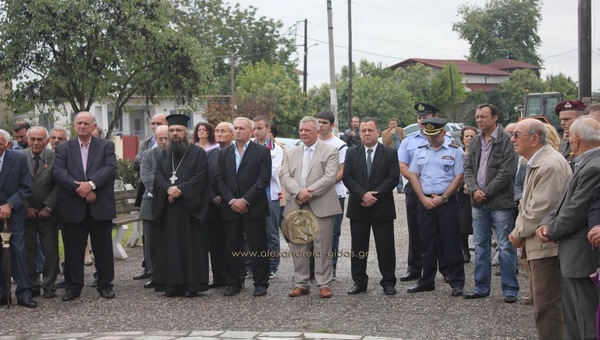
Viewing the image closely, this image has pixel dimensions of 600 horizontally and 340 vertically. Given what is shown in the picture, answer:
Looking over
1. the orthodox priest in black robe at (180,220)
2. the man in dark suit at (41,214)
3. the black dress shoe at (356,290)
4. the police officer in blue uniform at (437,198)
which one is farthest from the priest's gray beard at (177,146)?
the police officer in blue uniform at (437,198)

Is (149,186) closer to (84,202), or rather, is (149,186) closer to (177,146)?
(177,146)

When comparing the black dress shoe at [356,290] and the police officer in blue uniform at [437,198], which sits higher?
the police officer in blue uniform at [437,198]

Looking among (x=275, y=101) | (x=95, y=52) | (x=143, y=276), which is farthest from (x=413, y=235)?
(x=275, y=101)

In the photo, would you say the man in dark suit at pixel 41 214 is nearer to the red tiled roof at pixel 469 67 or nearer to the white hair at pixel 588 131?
the white hair at pixel 588 131

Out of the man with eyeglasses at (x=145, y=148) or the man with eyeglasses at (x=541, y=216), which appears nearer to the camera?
the man with eyeglasses at (x=541, y=216)

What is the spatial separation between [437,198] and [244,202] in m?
2.21

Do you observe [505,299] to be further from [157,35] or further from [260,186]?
[157,35]

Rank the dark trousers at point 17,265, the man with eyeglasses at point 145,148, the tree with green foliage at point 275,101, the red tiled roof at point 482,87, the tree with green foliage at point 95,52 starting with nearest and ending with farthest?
the dark trousers at point 17,265 → the man with eyeglasses at point 145,148 → the tree with green foliage at point 95,52 → the tree with green foliage at point 275,101 → the red tiled roof at point 482,87

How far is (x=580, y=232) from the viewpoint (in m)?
6.72

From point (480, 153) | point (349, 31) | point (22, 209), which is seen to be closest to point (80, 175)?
point (22, 209)

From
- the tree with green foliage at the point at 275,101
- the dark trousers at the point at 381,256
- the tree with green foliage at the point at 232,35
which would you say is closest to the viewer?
the dark trousers at the point at 381,256

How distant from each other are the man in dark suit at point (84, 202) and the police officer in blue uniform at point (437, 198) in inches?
140

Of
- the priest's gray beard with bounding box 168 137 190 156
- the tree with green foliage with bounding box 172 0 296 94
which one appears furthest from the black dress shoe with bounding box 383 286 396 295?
the tree with green foliage with bounding box 172 0 296 94

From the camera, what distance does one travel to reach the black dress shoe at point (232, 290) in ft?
35.3
